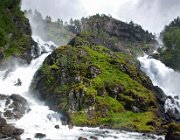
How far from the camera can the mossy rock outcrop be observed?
87125 mm

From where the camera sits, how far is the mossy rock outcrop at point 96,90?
3430 inches

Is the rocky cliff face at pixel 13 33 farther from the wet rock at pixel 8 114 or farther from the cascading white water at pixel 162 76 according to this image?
the cascading white water at pixel 162 76

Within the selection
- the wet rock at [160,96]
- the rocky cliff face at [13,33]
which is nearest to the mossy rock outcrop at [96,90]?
the wet rock at [160,96]

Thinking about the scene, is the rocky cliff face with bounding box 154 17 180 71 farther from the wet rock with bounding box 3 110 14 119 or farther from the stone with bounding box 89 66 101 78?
the wet rock with bounding box 3 110 14 119

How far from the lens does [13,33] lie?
146500 mm

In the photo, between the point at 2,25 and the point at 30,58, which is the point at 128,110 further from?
the point at 2,25

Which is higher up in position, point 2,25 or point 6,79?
point 2,25

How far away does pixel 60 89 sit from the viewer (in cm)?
9531

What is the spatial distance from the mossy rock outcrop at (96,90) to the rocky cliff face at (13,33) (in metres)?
24.1

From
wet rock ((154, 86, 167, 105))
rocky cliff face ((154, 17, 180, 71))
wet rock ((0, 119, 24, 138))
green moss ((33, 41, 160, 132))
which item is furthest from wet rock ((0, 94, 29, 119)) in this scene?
rocky cliff face ((154, 17, 180, 71))

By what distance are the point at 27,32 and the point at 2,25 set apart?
17.4m

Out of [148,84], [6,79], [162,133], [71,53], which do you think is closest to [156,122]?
[162,133]

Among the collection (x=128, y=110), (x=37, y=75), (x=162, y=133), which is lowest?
(x=162, y=133)

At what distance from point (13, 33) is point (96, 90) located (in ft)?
208
